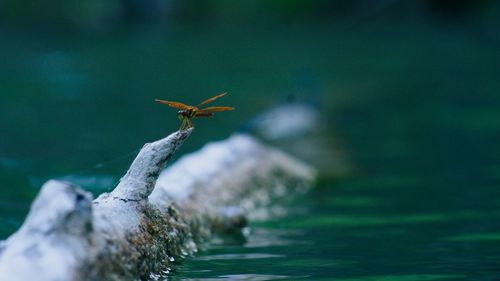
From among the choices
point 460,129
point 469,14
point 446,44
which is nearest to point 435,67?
point 446,44

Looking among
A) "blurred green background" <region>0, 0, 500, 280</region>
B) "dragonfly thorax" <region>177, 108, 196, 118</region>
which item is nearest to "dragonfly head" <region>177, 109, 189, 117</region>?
"dragonfly thorax" <region>177, 108, 196, 118</region>

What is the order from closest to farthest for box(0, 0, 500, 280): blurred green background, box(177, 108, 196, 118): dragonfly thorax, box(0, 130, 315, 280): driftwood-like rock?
box(0, 130, 315, 280): driftwood-like rock, box(177, 108, 196, 118): dragonfly thorax, box(0, 0, 500, 280): blurred green background

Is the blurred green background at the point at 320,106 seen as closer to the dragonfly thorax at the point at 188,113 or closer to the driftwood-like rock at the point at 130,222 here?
the driftwood-like rock at the point at 130,222

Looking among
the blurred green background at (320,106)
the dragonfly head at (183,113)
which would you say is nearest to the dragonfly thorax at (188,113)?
the dragonfly head at (183,113)

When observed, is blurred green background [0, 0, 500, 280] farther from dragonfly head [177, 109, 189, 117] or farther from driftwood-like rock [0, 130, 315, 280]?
dragonfly head [177, 109, 189, 117]

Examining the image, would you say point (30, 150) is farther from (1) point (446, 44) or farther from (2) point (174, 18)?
(2) point (174, 18)

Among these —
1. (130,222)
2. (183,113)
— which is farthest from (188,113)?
(130,222)
